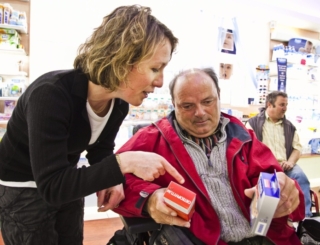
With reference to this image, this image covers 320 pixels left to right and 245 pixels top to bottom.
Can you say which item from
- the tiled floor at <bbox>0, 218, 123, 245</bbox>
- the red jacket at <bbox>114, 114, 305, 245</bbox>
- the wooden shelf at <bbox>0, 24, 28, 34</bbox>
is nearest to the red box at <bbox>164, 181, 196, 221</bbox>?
the red jacket at <bbox>114, 114, 305, 245</bbox>

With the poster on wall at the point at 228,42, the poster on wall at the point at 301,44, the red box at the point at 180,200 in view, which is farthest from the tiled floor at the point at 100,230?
the poster on wall at the point at 301,44

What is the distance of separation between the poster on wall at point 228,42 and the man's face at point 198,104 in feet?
8.12

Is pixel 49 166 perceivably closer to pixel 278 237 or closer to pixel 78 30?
pixel 278 237

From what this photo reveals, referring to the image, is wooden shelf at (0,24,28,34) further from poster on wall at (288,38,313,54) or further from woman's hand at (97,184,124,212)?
poster on wall at (288,38,313,54)

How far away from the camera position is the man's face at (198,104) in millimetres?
1442

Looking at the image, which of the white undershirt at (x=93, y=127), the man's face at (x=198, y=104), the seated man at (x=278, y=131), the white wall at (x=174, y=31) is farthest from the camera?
the seated man at (x=278, y=131)

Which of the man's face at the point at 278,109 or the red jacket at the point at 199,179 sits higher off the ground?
the man's face at the point at 278,109

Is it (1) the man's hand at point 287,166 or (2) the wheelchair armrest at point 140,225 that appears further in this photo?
(1) the man's hand at point 287,166

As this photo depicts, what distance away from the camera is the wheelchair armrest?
106 centimetres

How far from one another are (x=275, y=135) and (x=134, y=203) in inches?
96.2

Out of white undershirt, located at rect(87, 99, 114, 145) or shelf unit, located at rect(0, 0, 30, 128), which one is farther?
shelf unit, located at rect(0, 0, 30, 128)

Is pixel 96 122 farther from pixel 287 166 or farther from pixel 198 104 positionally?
pixel 287 166

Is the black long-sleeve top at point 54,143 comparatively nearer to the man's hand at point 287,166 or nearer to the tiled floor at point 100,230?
the tiled floor at point 100,230

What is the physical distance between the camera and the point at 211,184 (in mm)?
1300
